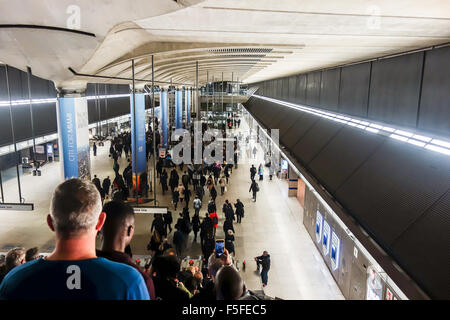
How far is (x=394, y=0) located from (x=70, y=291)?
3.99 meters

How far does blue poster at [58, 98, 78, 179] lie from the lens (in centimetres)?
956

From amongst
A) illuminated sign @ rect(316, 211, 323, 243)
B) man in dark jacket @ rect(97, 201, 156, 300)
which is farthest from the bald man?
illuminated sign @ rect(316, 211, 323, 243)

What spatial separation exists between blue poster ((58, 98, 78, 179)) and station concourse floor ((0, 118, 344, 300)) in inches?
108

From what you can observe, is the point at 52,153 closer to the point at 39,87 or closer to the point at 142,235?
the point at 39,87

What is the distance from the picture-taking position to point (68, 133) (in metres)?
9.72

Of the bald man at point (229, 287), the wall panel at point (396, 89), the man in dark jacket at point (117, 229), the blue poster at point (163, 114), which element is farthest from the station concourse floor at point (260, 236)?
the blue poster at point (163, 114)

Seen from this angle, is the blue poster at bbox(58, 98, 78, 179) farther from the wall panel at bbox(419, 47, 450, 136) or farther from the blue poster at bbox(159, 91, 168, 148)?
the blue poster at bbox(159, 91, 168, 148)

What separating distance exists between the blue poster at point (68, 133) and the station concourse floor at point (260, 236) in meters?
2.73

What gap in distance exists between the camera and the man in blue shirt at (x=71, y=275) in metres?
1.32

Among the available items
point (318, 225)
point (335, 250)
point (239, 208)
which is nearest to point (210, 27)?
point (335, 250)

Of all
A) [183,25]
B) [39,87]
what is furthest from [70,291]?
[39,87]

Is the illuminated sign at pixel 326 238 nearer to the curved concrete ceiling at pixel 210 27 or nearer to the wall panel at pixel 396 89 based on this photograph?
the wall panel at pixel 396 89

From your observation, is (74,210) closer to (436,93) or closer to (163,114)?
(436,93)

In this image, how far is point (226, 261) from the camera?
5.59m
